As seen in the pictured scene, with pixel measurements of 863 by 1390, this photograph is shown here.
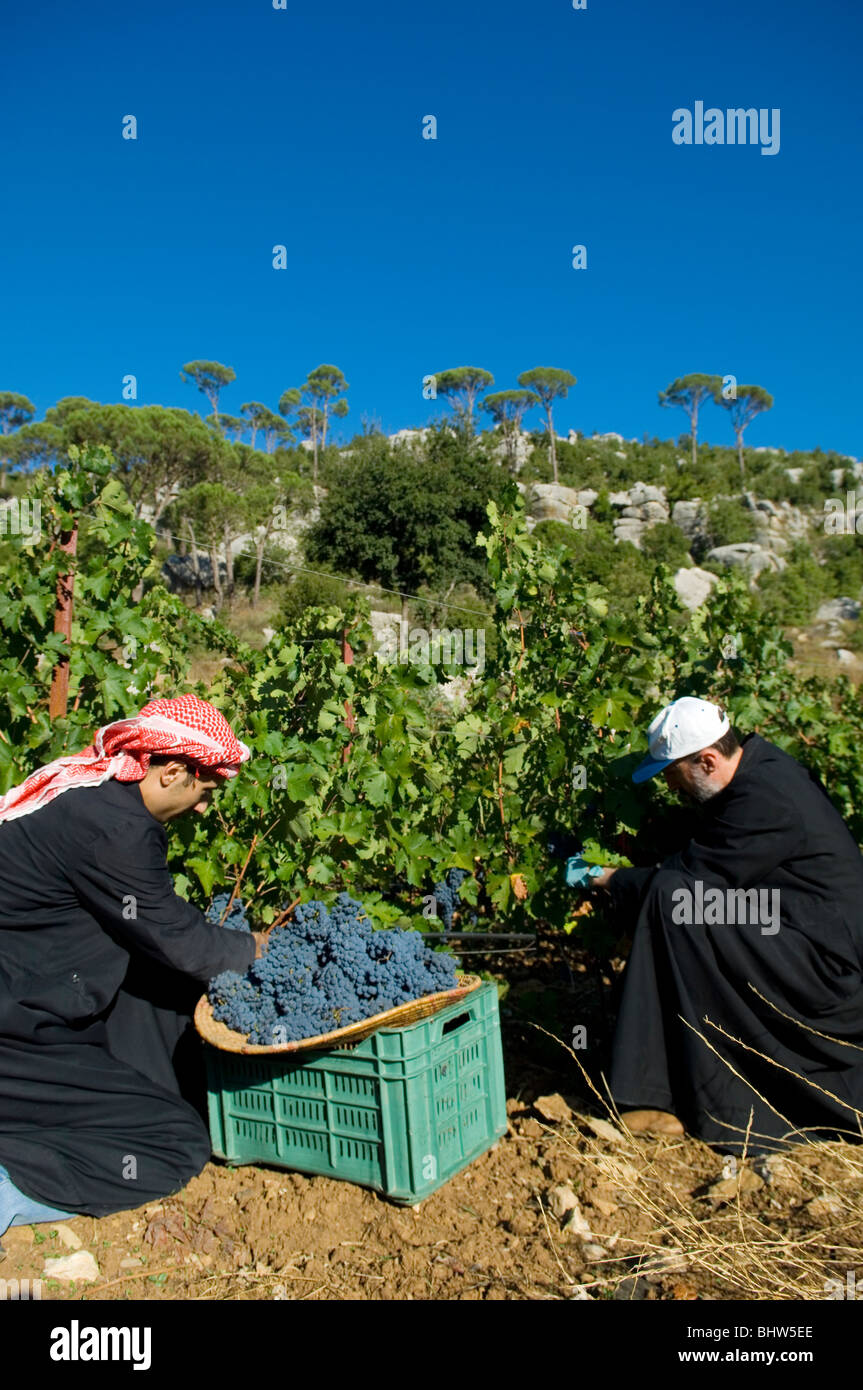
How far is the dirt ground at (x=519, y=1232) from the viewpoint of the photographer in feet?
7.24

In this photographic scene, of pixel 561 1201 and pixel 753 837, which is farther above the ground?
pixel 753 837

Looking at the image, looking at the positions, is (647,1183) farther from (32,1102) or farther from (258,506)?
(258,506)

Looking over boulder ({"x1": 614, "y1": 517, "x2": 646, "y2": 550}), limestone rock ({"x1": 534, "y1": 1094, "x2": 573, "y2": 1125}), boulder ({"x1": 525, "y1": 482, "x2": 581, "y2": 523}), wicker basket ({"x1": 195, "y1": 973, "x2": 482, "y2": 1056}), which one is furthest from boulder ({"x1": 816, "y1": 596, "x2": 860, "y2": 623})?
wicker basket ({"x1": 195, "y1": 973, "x2": 482, "y2": 1056})

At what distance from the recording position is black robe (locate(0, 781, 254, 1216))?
2.58 m

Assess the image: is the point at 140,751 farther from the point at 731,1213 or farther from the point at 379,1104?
the point at 731,1213

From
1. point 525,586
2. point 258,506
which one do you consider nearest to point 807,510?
point 258,506

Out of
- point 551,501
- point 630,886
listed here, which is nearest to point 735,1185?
point 630,886

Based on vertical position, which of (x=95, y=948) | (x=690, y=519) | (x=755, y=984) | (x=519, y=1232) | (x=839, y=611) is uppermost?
(x=690, y=519)

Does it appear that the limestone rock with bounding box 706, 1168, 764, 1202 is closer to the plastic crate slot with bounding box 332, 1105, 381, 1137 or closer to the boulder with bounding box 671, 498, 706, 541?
the plastic crate slot with bounding box 332, 1105, 381, 1137

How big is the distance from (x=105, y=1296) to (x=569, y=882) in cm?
175

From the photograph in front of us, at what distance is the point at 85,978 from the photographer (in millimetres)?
2693

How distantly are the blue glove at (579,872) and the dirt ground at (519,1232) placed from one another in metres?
0.73

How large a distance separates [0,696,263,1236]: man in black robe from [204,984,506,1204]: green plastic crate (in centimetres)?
24

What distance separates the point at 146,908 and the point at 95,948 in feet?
0.78
